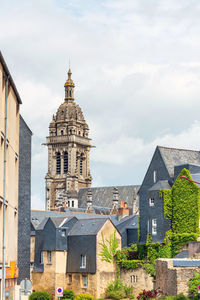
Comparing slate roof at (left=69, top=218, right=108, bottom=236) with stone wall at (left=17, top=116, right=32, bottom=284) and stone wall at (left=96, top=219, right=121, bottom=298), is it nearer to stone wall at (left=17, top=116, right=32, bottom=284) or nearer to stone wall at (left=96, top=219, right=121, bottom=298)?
stone wall at (left=96, top=219, right=121, bottom=298)

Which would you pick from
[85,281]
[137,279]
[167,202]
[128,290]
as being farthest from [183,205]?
[85,281]

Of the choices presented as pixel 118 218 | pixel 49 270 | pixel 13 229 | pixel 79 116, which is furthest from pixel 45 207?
pixel 13 229

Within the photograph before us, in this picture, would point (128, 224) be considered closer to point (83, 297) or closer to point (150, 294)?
point (83, 297)

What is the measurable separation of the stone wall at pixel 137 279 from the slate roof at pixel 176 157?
9.93 m

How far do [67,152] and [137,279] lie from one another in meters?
92.1

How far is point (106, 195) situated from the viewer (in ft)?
475

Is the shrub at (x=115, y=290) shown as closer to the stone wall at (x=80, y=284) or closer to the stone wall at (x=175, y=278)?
the stone wall at (x=80, y=284)

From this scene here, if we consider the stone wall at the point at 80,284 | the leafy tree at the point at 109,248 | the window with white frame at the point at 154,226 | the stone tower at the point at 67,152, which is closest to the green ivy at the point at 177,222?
the window with white frame at the point at 154,226

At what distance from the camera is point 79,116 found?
15762cm

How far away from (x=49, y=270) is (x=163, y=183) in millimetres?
14580

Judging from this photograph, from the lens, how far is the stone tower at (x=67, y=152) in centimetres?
15138

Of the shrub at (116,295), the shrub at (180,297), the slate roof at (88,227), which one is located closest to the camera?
the shrub at (180,297)

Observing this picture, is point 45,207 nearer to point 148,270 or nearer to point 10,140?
point 148,270

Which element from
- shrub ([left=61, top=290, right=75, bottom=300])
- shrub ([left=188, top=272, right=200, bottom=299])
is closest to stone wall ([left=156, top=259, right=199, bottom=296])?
shrub ([left=188, top=272, right=200, bottom=299])
